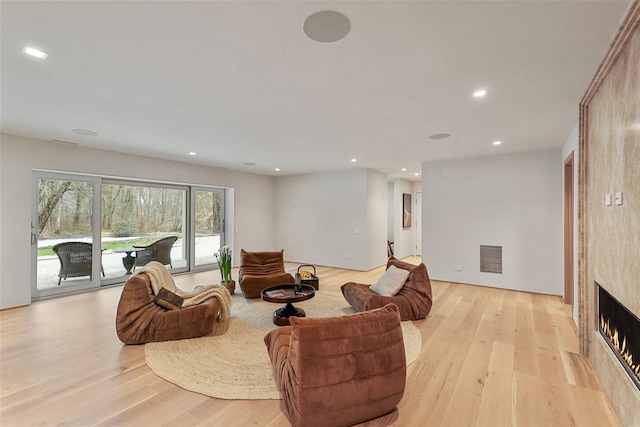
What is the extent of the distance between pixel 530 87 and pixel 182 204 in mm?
6940

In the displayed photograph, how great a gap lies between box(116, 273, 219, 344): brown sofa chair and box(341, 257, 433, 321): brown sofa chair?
1.87 m

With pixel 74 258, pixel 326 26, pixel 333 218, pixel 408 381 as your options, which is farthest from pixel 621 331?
pixel 74 258

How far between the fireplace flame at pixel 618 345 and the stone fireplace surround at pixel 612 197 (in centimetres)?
7

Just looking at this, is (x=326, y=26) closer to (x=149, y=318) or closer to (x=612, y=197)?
(x=612, y=197)

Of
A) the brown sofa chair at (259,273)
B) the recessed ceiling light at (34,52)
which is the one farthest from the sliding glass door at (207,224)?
the recessed ceiling light at (34,52)

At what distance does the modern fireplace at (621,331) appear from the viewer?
1890 millimetres

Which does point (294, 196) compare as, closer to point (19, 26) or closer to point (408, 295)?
point (408, 295)

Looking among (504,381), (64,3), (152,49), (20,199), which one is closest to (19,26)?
(64,3)

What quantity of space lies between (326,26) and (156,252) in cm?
637

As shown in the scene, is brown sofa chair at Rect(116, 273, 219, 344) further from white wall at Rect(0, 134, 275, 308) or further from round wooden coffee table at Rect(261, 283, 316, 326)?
white wall at Rect(0, 134, 275, 308)

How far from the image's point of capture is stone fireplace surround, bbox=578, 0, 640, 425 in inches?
73.0

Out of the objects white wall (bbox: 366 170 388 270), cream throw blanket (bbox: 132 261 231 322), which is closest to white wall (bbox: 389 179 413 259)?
white wall (bbox: 366 170 388 270)

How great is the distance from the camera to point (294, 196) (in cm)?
862

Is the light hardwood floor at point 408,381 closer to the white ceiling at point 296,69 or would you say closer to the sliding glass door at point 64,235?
the sliding glass door at point 64,235
